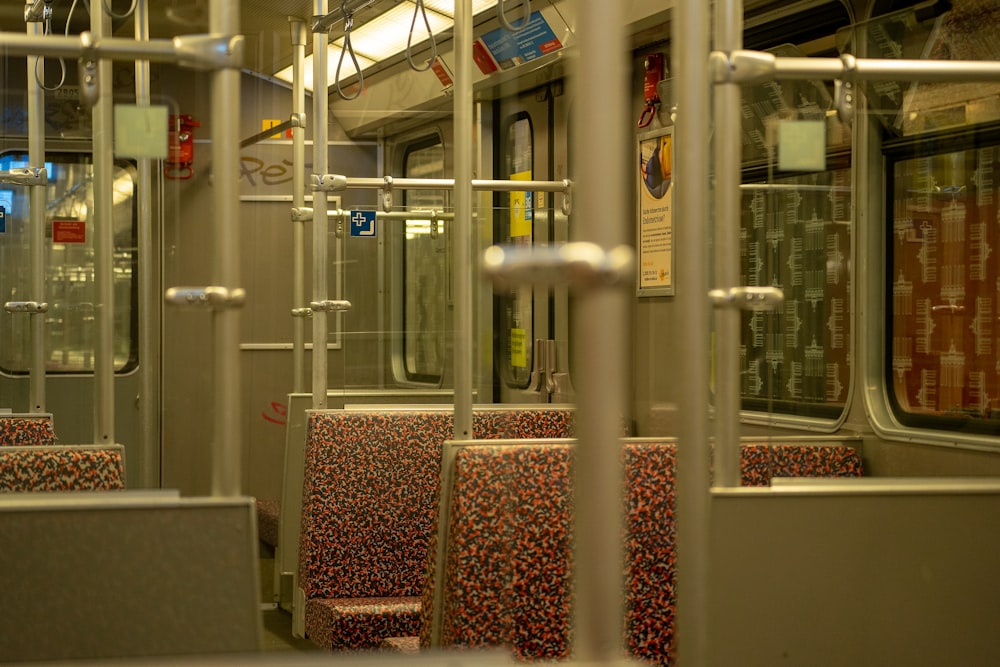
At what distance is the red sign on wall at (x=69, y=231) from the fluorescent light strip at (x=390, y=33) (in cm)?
152

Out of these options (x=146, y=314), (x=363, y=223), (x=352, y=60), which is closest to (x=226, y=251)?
(x=146, y=314)

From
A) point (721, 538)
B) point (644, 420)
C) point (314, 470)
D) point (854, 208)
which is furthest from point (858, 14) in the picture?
point (314, 470)

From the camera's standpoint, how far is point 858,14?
3.27 meters

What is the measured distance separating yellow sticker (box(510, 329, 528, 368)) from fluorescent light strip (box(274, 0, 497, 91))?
3.45ft

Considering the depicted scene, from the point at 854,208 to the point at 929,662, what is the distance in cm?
98

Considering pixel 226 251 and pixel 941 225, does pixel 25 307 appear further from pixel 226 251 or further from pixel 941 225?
pixel 941 225

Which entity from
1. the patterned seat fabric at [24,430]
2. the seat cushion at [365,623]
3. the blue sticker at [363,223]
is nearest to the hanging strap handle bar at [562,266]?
the patterned seat fabric at [24,430]

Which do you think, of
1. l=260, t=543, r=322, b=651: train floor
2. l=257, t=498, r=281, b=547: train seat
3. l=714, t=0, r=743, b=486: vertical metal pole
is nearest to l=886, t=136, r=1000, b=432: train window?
l=714, t=0, r=743, b=486: vertical metal pole

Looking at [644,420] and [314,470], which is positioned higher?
[644,420]

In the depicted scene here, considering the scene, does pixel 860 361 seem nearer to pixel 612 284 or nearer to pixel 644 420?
pixel 644 420

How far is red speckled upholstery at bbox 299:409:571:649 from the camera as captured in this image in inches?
148

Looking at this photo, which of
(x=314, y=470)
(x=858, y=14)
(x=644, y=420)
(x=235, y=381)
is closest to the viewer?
(x=235, y=381)

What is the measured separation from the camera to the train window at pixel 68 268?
6.34 ft

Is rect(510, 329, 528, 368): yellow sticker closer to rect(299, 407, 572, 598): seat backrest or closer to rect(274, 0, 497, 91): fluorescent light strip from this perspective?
rect(299, 407, 572, 598): seat backrest
